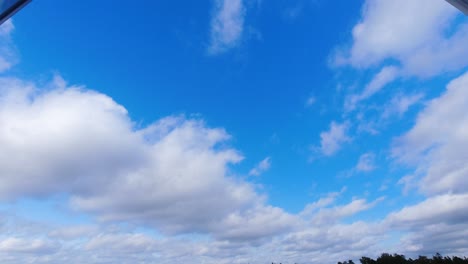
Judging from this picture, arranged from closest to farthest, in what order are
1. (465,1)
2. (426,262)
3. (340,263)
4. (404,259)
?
(465,1)
(426,262)
(404,259)
(340,263)

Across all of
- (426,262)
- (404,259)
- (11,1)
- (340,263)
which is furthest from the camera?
(340,263)

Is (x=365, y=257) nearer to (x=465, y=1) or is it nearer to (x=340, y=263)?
(x=340, y=263)

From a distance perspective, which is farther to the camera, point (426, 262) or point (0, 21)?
point (426, 262)

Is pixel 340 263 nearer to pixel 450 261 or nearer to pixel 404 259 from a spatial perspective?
pixel 404 259

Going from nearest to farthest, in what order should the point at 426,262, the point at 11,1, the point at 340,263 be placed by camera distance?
the point at 11,1 < the point at 426,262 < the point at 340,263

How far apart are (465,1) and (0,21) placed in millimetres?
14226

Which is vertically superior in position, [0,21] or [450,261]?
[0,21]

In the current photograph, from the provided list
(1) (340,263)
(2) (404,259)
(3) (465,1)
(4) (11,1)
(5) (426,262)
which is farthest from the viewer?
(1) (340,263)

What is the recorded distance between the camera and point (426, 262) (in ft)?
269

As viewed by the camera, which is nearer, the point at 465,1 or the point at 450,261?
the point at 465,1

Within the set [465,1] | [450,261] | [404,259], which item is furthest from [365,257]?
[465,1]

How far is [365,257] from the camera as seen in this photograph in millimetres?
102062

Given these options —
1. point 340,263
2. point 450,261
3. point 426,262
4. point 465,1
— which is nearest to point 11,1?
point 465,1

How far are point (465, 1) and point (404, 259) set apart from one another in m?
107
